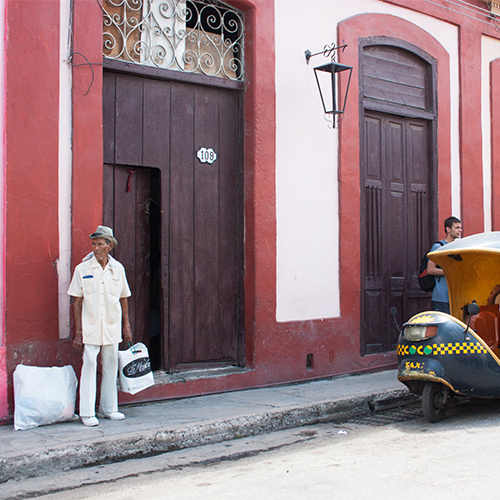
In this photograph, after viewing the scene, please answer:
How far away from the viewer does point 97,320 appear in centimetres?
584

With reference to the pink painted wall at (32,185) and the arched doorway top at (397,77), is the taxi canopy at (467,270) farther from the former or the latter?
the pink painted wall at (32,185)

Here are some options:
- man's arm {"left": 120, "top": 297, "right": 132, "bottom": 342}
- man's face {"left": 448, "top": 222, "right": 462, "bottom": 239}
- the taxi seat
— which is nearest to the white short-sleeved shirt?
man's arm {"left": 120, "top": 297, "right": 132, "bottom": 342}

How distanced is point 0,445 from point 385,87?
684 cm

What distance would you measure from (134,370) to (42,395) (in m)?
0.88

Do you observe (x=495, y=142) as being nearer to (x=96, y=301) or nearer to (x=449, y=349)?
(x=449, y=349)

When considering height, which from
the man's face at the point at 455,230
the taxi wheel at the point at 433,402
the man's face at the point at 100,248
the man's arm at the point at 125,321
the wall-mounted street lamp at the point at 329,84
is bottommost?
the taxi wheel at the point at 433,402

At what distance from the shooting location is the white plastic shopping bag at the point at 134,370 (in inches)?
240

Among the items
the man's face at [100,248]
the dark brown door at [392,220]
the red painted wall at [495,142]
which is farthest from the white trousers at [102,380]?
the red painted wall at [495,142]

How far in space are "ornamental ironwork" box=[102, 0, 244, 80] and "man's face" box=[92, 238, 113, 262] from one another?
7.08 feet

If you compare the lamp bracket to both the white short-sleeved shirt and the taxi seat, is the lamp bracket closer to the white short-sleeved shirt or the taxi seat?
the taxi seat

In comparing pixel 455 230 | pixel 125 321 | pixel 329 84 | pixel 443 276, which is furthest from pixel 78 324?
pixel 455 230

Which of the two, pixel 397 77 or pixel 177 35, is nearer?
pixel 177 35

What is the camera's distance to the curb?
4871mm

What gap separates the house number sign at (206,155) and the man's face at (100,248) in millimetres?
1943
